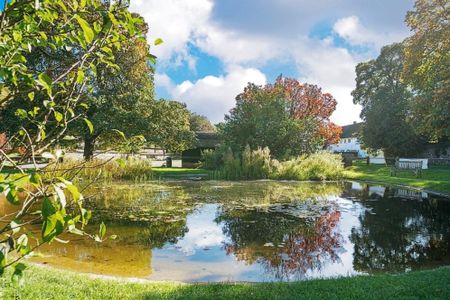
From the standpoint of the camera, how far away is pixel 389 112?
35906mm

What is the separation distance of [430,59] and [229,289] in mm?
16138

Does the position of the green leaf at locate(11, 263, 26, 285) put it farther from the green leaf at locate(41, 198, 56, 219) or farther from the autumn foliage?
the autumn foliage

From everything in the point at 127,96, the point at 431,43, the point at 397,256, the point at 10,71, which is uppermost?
the point at 431,43

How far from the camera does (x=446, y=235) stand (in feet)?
28.3

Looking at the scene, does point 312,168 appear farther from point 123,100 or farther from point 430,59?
point 123,100

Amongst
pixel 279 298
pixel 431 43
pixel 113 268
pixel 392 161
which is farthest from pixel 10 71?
pixel 392 161

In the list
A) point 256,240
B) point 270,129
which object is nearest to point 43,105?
point 256,240

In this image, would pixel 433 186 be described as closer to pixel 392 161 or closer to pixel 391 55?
pixel 392 161

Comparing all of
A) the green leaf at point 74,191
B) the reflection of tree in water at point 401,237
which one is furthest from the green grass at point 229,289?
the green leaf at point 74,191

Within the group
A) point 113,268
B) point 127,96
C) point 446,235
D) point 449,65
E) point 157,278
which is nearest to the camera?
point 157,278

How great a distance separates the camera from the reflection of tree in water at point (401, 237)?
21.9 feet

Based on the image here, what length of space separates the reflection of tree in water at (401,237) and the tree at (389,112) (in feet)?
76.6

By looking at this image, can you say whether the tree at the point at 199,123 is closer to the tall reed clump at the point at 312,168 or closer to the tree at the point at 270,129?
the tree at the point at 270,129

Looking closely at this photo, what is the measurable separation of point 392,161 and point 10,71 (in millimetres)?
38668
